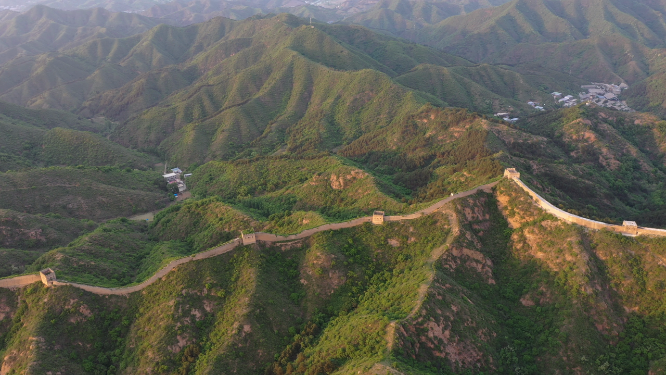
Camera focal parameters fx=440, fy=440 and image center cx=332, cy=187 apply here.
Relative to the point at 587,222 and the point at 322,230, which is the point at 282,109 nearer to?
the point at 322,230

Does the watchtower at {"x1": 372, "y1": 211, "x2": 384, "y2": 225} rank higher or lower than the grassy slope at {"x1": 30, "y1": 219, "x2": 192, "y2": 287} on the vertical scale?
higher

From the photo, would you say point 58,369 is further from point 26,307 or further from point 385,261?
point 385,261

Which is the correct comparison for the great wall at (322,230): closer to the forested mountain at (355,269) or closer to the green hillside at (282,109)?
the forested mountain at (355,269)

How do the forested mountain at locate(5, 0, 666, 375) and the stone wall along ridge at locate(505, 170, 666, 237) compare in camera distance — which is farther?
the stone wall along ridge at locate(505, 170, 666, 237)

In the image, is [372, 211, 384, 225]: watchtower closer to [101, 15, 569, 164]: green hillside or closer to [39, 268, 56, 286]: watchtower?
[39, 268, 56, 286]: watchtower

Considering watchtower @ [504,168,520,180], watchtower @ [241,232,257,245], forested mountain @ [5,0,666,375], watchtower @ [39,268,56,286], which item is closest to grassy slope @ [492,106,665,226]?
forested mountain @ [5,0,666,375]

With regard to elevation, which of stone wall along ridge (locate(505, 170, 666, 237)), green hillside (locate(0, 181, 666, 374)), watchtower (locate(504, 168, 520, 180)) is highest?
stone wall along ridge (locate(505, 170, 666, 237))

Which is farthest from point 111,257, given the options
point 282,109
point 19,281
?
point 282,109
